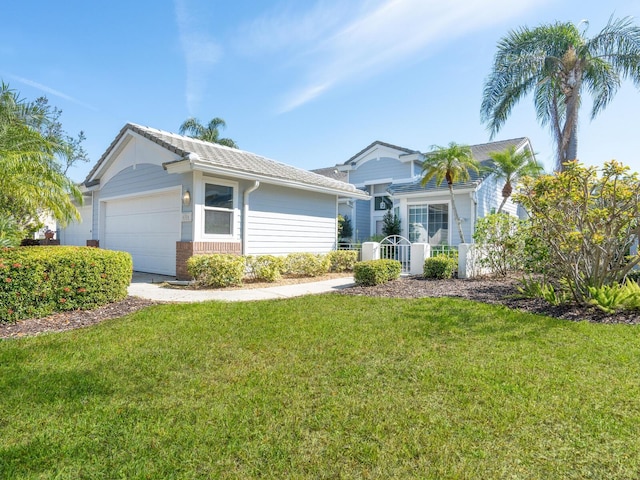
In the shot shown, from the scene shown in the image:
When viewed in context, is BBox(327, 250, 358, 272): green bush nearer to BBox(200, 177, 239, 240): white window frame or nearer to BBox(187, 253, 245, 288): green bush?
BBox(200, 177, 239, 240): white window frame

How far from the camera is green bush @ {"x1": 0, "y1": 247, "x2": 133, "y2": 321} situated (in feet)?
17.0

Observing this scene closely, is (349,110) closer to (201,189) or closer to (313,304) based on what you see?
(201,189)

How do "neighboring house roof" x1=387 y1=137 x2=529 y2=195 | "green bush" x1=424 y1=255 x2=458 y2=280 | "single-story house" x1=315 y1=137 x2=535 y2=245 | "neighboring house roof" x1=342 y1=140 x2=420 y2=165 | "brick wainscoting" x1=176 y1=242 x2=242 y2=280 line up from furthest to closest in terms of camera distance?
1. "neighboring house roof" x1=342 y1=140 x2=420 y2=165
2. "single-story house" x1=315 y1=137 x2=535 y2=245
3. "neighboring house roof" x1=387 y1=137 x2=529 y2=195
4. "green bush" x1=424 y1=255 x2=458 y2=280
5. "brick wainscoting" x1=176 y1=242 x2=242 y2=280

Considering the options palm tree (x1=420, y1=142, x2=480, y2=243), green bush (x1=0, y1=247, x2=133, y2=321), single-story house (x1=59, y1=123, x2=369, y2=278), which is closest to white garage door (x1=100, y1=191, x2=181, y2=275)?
single-story house (x1=59, y1=123, x2=369, y2=278)

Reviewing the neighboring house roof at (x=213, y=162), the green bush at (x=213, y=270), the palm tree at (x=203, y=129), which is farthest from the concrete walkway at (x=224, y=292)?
the palm tree at (x=203, y=129)

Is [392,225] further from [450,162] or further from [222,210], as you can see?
[222,210]

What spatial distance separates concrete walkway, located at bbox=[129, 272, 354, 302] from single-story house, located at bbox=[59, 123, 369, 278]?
3.63 feet

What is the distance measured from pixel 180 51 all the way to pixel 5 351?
35.5ft

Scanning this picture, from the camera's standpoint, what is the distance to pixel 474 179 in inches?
639

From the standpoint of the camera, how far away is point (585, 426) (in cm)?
256

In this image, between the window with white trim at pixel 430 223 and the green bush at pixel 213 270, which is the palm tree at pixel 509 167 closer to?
the window with white trim at pixel 430 223

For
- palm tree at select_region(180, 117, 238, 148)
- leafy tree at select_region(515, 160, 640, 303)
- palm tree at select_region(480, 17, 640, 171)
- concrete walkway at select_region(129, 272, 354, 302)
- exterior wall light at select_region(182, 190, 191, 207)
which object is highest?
palm tree at select_region(180, 117, 238, 148)

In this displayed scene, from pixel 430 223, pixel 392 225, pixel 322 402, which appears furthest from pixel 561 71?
pixel 322 402

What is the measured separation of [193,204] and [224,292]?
2.79 m
